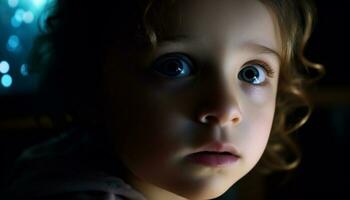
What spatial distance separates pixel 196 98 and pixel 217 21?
0.09 m

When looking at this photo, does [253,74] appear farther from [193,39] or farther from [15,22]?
[15,22]

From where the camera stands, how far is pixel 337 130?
3.67 feet

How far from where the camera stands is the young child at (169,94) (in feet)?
2.02

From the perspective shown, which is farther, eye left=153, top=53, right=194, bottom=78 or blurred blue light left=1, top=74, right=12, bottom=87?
blurred blue light left=1, top=74, right=12, bottom=87

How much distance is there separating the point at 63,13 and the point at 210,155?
1.02ft

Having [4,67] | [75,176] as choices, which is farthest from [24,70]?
[75,176]

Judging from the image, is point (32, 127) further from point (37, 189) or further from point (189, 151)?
point (189, 151)

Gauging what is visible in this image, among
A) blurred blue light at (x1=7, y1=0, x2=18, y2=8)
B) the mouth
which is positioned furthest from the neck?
blurred blue light at (x1=7, y1=0, x2=18, y2=8)

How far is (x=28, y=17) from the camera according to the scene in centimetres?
99

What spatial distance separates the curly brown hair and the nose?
0.31 feet

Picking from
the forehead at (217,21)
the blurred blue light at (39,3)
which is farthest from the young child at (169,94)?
the blurred blue light at (39,3)

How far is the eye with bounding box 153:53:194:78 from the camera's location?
0.63m

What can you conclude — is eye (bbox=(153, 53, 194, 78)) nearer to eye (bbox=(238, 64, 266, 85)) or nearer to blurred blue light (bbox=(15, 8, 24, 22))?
eye (bbox=(238, 64, 266, 85))

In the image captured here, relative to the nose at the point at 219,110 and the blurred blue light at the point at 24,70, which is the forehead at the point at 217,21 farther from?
the blurred blue light at the point at 24,70
